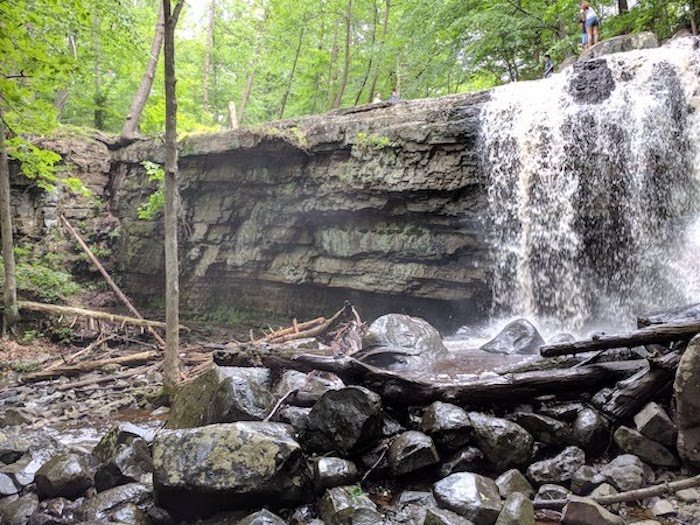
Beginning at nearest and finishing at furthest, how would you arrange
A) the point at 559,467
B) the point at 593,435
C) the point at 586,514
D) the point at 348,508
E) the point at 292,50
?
the point at 586,514 < the point at 348,508 < the point at 559,467 < the point at 593,435 < the point at 292,50

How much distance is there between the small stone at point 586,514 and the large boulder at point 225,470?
194 centimetres

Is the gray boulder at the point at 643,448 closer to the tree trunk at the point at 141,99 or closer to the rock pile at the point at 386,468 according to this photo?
the rock pile at the point at 386,468

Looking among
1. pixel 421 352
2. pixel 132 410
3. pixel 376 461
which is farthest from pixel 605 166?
pixel 132 410

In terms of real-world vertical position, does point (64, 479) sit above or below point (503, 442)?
below

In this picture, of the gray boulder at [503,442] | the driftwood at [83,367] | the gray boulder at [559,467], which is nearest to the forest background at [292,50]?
the driftwood at [83,367]

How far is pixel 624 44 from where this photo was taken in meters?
9.77

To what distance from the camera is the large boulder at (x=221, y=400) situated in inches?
175

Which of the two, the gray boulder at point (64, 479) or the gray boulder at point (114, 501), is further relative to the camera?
the gray boulder at point (64, 479)

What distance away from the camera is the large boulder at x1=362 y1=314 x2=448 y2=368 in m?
6.46

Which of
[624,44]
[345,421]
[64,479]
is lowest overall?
[64,479]

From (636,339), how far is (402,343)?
3.43 metres

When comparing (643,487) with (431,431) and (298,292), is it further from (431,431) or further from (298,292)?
(298,292)

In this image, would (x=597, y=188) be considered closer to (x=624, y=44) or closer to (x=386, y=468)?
(x=624, y=44)

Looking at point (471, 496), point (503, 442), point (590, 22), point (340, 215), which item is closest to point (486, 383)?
point (503, 442)
